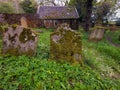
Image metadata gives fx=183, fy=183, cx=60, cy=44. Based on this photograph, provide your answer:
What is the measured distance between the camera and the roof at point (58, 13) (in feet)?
81.2

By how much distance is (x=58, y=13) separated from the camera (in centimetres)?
2562

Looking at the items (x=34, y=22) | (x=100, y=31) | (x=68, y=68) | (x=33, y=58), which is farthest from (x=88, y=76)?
(x=34, y=22)

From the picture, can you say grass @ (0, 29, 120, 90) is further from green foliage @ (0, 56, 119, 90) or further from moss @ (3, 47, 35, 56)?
moss @ (3, 47, 35, 56)

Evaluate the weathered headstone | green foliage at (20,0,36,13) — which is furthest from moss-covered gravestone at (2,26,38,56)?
green foliage at (20,0,36,13)

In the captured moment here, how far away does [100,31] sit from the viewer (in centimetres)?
1316

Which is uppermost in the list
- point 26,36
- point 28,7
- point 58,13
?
point 28,7

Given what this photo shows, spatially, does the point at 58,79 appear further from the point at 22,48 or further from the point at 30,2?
the point at 30,2

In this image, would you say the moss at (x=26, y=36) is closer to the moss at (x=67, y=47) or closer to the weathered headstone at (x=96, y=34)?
the moss at (x=67, y=47)

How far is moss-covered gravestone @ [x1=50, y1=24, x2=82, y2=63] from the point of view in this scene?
681cm

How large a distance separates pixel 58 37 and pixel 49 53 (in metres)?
0.82

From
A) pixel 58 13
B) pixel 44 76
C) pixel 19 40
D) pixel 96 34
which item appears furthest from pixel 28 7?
pixel 44 76

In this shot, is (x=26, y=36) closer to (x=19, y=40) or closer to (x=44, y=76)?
(x=19, y=40)

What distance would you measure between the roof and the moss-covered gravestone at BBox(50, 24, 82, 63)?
58.4 ft

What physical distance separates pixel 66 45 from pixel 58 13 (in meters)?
19.3
